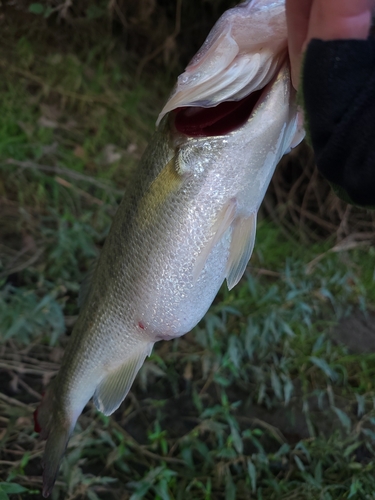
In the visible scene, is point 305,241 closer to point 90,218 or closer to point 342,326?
point 342,326

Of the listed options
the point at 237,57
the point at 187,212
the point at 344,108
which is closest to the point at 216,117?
the point at 237,57

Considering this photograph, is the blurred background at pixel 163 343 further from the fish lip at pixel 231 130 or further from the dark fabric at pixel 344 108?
the dark fabric at pixel 344 108

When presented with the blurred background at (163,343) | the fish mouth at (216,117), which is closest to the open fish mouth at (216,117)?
the fish mouth at (216,117)

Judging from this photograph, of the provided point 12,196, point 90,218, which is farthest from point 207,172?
point 12,196

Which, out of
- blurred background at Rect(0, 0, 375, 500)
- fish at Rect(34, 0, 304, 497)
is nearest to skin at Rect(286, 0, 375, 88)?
fish at Rect(34, 0, 304, 497)

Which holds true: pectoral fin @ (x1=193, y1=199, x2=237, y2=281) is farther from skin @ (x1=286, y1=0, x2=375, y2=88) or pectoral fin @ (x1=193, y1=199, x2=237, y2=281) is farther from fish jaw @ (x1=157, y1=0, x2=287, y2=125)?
skin @ (x1=286, y1=0, x2=375, y2=88)
